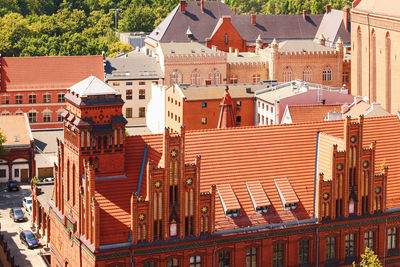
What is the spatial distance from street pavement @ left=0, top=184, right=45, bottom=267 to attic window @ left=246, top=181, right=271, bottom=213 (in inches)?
1050

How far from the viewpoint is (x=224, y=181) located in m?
73.4

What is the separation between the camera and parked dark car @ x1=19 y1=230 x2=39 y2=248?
3765 inches

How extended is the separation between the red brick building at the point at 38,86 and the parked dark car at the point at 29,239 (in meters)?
48.6

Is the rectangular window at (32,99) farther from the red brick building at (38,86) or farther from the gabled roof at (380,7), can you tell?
the gabled roof at (380,7)

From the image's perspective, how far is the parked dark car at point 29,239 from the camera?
314 ft

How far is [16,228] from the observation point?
341 ft

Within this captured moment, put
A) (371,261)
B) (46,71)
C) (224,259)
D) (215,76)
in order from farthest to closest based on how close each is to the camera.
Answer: (215,76)
(46,71)
(224,259)
(371,261)

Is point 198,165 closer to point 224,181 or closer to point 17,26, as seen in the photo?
point 224,181

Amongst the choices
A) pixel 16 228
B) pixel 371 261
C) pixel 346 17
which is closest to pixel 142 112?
pixel 346 17

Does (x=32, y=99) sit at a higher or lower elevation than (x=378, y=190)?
higher

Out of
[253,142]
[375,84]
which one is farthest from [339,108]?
[253,142]

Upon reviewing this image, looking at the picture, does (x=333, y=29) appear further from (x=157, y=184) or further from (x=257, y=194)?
(x=157, y=184)

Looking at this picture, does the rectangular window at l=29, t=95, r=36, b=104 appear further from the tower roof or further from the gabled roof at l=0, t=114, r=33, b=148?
the tower roof

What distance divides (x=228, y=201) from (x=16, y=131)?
198ft
